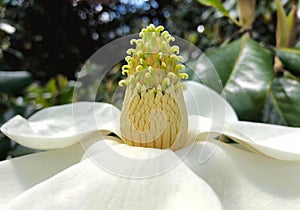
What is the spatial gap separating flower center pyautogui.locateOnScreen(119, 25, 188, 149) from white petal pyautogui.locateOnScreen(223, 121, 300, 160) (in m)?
0.07

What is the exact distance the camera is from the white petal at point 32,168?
523 mm

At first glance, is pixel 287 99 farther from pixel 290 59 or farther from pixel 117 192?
pixel 117 192

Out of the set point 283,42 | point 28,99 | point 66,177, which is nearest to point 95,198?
point 66,177

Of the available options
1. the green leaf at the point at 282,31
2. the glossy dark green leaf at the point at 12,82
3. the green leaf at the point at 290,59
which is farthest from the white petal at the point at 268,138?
the glossy dark green leaf at the point at 12,82

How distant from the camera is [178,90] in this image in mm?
579

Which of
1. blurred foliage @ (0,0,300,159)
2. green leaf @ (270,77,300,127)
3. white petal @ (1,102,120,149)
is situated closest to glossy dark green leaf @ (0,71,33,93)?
blurred foliage @ (0,0,300,159)

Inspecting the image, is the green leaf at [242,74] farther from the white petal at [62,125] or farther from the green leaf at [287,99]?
the white petal at [62,125]

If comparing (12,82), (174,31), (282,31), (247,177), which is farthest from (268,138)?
(174,31)

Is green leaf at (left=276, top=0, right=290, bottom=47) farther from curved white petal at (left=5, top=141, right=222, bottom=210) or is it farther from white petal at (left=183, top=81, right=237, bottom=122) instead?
curved white petal at (left=5, top=141, right=222, bottom=210)

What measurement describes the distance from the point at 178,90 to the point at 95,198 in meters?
0.20

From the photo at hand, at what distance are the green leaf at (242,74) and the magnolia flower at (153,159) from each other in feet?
0.30

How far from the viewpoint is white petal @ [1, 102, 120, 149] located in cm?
57

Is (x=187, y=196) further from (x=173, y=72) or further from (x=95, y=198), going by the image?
(x=173, y=72)

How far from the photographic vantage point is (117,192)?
45 centimetres
